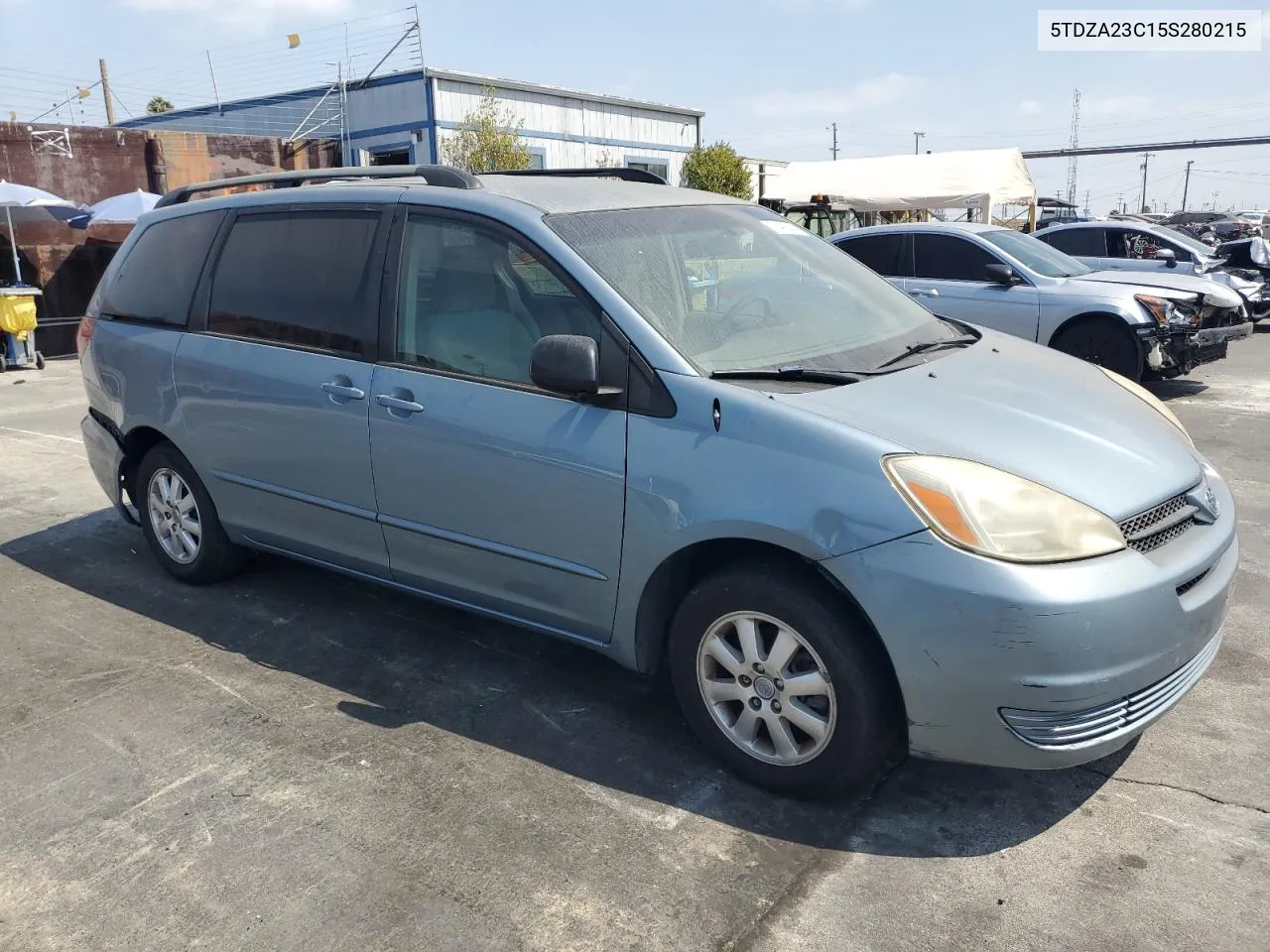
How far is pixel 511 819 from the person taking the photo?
2.98m

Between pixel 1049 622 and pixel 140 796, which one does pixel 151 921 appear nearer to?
pixel 140 796

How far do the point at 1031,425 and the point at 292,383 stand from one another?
2747mm

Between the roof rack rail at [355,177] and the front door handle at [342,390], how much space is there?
84 centimetres

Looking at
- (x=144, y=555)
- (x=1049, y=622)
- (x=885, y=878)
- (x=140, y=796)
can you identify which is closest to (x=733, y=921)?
(x=885, y=878)

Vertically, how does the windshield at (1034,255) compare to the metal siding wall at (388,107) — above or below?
below

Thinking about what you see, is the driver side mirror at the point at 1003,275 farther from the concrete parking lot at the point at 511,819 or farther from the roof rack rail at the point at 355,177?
the roof rack rail at the point at 355,177

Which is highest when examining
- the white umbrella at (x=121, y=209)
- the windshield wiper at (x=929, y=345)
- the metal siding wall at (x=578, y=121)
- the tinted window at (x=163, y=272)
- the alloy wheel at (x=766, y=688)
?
the metal siding wall at (x=578, y=121)

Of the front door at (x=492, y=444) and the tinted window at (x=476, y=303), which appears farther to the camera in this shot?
the tinted window at (x=476, y=303)

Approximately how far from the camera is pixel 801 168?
24.1 meters

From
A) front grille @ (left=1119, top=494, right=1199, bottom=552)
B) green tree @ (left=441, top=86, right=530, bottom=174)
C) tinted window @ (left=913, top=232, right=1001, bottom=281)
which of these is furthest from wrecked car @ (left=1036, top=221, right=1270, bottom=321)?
green tree @ (left=441, top=86, right=530, bottom=174)

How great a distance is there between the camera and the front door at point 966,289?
9125 millimetres

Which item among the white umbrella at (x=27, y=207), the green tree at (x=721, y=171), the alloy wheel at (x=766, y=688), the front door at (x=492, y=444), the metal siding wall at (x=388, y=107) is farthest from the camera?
the green tree at (x=721, y=171)

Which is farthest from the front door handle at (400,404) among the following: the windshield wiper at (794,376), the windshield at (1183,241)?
the windshield at (1183,241)

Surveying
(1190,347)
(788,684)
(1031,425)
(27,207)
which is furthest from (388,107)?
(788,684)
